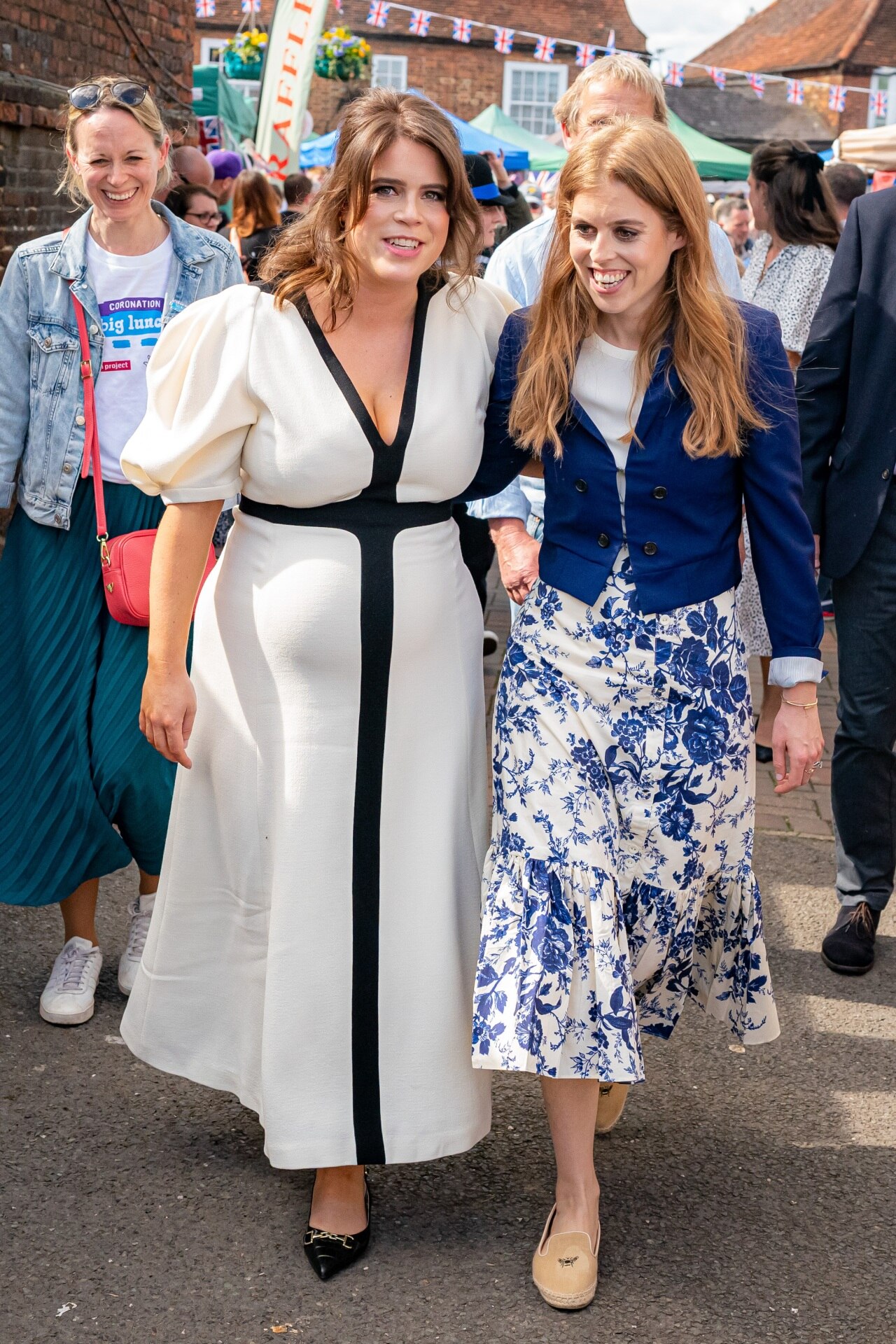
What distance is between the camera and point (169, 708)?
265cm

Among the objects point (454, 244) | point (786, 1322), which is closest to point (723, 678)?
point (454, 244)

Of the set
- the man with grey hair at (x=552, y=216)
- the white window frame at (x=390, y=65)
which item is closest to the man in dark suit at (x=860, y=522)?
the man with grey hair at (x=552, y=216)

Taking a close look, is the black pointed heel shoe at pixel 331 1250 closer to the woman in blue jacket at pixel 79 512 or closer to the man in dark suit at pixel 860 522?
the woman in blue jacket at pixel 79 512

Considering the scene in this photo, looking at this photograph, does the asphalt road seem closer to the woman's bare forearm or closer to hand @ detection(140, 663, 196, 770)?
hand @ detection(140, 663, 196, 770)

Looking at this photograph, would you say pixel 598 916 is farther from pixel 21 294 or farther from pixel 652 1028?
pixel 21 294

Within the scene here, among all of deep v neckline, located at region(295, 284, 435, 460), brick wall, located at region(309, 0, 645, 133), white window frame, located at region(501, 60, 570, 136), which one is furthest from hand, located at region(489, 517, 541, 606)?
white window frame, located at region(501, 60, 570, 136)

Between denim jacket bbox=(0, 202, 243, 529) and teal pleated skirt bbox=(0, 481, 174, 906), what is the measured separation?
76 mm

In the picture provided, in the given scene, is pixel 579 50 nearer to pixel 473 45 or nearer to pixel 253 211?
pixel 473 45

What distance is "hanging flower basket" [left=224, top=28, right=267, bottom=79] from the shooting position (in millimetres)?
19078

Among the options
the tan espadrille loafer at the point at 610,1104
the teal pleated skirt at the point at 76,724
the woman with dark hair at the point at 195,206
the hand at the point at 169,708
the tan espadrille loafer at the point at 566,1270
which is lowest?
the tan espadrille loafer at the point at 610,1104

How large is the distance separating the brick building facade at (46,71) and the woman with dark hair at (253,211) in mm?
677

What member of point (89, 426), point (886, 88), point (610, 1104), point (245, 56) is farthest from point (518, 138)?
point (610, 1104)

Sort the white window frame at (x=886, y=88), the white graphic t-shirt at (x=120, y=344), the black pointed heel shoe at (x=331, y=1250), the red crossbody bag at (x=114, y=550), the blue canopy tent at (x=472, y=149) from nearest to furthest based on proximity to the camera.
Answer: the black pointed heel shoe at (x=331, y=1250)
the red crossbody bag at (x=114, y=550)
the white graphic t-shirt at (x=120, y=344)
the blue canopy tent at (x=472, y=149)
the white window frame at (x=886, y=88)

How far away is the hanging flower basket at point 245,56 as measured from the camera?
19078 mm
